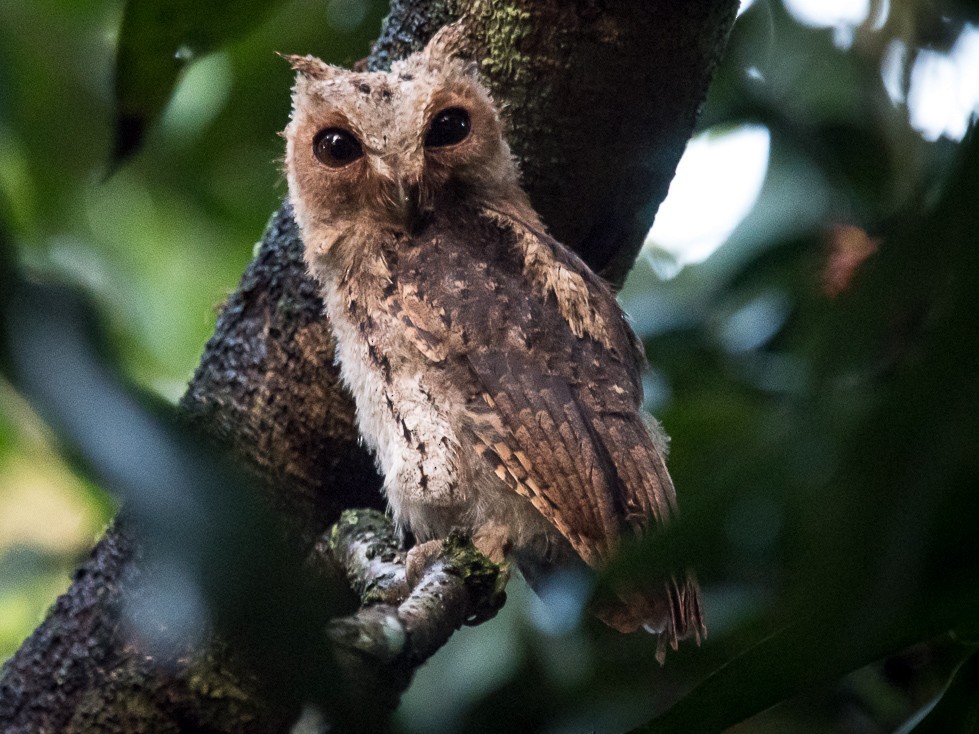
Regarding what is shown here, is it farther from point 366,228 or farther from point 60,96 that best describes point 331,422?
point 60,96

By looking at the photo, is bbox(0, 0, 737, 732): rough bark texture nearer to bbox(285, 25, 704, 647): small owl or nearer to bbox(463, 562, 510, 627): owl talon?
bbox(285, 25, 704, 647): small owl

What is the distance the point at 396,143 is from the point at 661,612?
104cm

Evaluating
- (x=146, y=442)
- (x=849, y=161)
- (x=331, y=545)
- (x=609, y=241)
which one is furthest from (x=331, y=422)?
(x=146, y=442)

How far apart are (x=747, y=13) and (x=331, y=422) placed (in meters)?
1.45

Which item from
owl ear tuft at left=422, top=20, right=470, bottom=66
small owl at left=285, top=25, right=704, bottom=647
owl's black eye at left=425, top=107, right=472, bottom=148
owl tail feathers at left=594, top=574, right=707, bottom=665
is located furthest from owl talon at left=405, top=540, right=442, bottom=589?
owl ear tuft at left=422, top=20, right=470, bottom=66

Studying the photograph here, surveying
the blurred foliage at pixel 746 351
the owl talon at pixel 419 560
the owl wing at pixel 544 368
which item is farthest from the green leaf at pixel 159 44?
the owl talon at pixel 419 560

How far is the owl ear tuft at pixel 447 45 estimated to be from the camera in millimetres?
2098

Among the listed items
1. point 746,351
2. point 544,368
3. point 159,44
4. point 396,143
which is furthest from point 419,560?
point 159,44

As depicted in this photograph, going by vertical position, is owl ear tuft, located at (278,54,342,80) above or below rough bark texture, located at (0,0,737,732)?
above

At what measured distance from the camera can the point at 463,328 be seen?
194 cm

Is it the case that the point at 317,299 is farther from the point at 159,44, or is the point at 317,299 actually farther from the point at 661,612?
the point at 661,612

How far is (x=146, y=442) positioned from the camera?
688 mm

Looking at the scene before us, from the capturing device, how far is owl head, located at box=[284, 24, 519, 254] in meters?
2.03

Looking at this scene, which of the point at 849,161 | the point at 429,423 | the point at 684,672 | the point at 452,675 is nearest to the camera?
the point at 684,672
